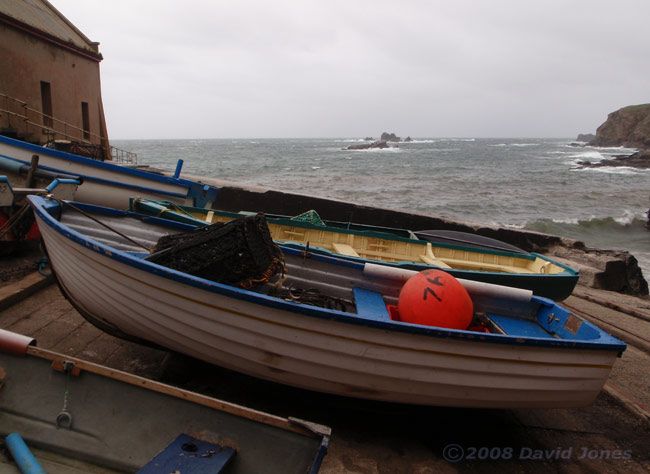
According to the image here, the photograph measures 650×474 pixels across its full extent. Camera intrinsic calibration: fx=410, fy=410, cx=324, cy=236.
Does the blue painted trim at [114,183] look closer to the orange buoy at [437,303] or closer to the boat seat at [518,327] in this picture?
the orange buoy at [437,303]

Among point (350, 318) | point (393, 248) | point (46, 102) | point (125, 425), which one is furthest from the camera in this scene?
point (46, 102)

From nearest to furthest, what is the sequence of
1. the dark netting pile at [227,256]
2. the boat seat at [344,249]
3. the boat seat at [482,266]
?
the dark netting pile at [227,256], the boat seat at [344,249], the boat seat at [482,266]

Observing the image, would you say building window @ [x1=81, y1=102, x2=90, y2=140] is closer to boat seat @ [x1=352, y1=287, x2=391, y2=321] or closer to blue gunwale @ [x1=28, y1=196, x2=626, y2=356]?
blue gunwale @ [x1=28, y1=196, x2=626, y2=356]

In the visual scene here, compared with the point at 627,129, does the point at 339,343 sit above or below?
below

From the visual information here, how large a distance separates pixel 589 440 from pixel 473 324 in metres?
1.28

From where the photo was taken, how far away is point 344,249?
602 centimetres

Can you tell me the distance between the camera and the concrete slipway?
10.3 feet

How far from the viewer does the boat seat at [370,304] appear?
3.52 metres

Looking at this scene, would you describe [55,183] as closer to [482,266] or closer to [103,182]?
[103,182]

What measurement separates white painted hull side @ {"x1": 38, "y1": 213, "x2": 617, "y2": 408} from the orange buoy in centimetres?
37

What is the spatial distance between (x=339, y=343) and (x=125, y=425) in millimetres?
1518

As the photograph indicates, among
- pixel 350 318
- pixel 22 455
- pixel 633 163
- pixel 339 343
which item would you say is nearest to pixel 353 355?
pixel 339 343

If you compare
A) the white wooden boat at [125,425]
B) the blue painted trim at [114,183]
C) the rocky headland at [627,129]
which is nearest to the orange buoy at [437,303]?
the white wooden boat at [125,425]

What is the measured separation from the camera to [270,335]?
10.2ft
